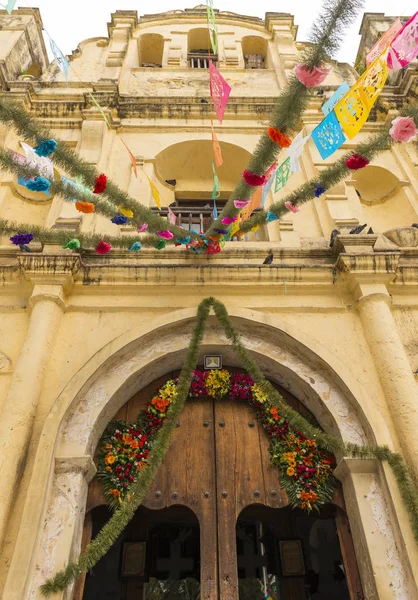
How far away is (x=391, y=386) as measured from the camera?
13.5ft

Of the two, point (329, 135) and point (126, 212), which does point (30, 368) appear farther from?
point (329, 135)

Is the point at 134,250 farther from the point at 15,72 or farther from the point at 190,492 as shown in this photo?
the point at 15,72

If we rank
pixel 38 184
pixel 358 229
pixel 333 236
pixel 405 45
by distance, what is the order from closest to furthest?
pixel 405 45 → pixel 38 184 → pixel 358 229 → pixel 333 236

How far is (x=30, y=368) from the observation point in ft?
13.4

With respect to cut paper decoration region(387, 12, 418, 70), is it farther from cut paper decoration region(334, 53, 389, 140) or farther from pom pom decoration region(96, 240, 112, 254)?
pom pom decoration region(96, 240, 112, 254)

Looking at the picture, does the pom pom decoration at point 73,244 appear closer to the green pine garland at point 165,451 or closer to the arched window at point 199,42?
the green pine garland at point 165,451

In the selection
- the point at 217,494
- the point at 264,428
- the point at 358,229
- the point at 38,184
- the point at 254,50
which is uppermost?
the point at 254,50

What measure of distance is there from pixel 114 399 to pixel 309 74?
350 cm

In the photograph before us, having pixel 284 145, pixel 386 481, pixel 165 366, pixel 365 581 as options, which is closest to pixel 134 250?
pixel 165 366

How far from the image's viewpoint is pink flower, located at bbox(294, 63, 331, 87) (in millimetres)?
2787

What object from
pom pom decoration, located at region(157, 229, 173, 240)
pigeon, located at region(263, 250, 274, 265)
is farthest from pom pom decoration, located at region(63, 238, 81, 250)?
pigeon, located at region(263, 250, 274, 265)

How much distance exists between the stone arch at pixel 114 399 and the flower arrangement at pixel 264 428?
0.22m

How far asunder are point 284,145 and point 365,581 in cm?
374

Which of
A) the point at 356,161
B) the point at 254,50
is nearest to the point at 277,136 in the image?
the point at 356,161
